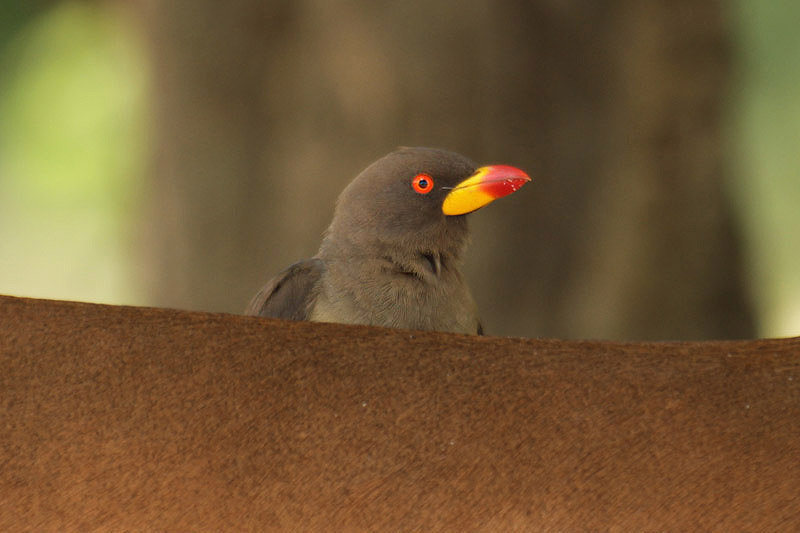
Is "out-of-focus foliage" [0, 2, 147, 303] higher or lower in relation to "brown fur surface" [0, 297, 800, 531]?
higher

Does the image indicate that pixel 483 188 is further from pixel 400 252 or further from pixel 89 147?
pixel 89 147

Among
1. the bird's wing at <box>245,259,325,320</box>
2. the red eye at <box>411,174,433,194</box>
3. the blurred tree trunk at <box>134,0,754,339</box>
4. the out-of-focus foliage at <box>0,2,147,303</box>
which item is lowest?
the bird's wing at <box>245,259,325,320</box>

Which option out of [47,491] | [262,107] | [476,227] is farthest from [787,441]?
[262,107]

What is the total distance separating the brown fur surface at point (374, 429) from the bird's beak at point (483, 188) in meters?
0.58

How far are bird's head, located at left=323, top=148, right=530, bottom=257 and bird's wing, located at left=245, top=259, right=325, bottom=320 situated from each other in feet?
0.21

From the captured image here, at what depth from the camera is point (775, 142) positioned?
3.77m

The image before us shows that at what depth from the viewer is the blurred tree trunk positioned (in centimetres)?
216

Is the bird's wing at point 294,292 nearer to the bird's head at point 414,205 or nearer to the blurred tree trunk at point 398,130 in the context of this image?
the bird's head at point 414,205

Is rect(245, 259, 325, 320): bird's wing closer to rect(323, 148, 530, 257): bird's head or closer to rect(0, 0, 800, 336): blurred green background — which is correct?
rect(323, 148, 530, 257): bird's head

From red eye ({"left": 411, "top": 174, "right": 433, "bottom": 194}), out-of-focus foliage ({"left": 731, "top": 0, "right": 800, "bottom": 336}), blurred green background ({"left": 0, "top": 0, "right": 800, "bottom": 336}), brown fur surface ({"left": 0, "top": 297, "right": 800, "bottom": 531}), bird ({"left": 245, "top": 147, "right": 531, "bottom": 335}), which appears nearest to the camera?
brown fur surface ({"left": 0, "top": 297, "right": 800, "bottom": 531})

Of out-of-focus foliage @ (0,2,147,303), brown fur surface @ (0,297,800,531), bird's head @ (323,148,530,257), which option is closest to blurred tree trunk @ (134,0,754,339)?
bird's head @ (323,148,530,257)

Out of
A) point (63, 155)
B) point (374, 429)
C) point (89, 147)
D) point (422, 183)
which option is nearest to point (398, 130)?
point (422, 183)

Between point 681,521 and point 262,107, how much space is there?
1692mm

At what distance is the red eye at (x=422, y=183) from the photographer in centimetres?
145
